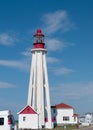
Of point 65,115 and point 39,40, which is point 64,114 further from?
point 39,40

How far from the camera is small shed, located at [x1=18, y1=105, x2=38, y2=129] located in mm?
59594

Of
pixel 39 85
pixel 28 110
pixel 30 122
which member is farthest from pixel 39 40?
pixel 30 122

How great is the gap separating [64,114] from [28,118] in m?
22.2

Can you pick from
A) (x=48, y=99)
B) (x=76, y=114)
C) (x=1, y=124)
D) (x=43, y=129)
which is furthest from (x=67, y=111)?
(x=1, y=124)

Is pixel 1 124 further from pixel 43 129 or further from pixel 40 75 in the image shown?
pixel 40 75

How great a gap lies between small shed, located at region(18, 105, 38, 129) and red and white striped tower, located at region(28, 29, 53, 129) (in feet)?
5.05

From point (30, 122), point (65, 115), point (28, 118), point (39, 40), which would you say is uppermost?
point (39, 40)

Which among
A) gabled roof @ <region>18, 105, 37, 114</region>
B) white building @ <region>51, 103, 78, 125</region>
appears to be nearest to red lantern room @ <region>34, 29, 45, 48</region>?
gabled roof @ <region>18, 105, 37, 114</region>

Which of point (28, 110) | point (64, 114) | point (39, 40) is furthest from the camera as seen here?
point (64, 114)

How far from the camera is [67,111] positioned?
81250 millimetres

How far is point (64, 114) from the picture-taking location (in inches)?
3177

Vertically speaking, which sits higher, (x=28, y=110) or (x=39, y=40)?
(x=39, y=40)

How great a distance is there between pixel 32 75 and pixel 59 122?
20.7 m

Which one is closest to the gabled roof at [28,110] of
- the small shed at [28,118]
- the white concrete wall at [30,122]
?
the small shed at [28,118]
